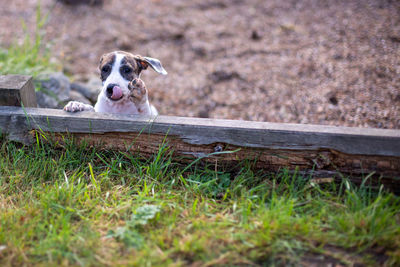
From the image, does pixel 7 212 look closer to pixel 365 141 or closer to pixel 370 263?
pixel 370 263

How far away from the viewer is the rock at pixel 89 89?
14.3 ft

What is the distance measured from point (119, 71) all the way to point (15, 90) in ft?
2.60

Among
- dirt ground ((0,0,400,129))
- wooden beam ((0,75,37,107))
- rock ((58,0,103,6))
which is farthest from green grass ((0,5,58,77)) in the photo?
rock ((58,0,103,6))

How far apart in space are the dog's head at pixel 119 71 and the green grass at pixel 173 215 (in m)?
0.50

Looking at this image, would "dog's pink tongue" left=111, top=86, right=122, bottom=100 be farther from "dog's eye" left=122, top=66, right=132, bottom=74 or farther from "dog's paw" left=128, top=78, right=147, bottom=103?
"dog's eye" left=122, top=66, right=132, bottom=74

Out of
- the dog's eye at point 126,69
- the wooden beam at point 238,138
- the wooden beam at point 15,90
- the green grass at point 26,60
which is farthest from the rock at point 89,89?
the wooden beam at point 238,138

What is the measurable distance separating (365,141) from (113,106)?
1.96 meters

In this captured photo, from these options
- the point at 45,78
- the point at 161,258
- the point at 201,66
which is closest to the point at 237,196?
the point at 161,258

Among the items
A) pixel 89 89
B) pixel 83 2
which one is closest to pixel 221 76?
pixel 89 89

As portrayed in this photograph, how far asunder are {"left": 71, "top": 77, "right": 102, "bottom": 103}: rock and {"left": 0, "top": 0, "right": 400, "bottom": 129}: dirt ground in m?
0.39

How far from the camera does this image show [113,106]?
301 centimetres

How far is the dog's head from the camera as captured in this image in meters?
2.80

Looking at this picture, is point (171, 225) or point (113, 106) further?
point (113, 106)

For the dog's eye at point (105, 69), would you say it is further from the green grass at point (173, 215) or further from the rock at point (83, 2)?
the rock at point (83, 2)
